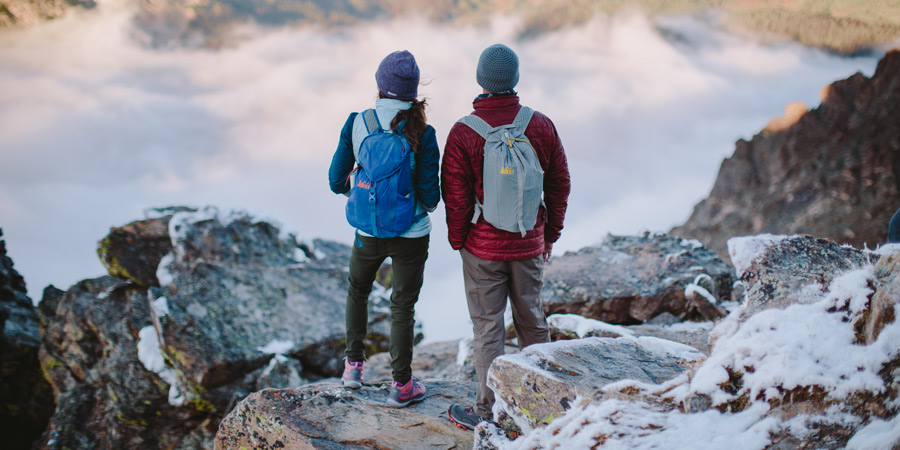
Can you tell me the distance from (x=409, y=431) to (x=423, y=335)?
27.6ft

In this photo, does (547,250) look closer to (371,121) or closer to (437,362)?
(371,121)

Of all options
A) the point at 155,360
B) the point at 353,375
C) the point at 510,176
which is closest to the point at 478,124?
the point at 510,176

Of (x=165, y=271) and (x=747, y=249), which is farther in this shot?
(x=165, y=271)

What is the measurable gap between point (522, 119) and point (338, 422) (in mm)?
3073

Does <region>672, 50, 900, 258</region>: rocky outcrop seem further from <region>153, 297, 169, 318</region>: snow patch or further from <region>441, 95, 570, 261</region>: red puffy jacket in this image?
<region>441, 95, 570, 261</region>: red puffy jacket

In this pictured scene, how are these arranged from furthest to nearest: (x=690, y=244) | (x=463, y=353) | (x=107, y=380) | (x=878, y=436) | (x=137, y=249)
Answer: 1. (x=137, y=249)
2. (x=107, y=380)
3. (x=690, y=244)
4. (x=463, y=353)
5. (x=878, y=436)

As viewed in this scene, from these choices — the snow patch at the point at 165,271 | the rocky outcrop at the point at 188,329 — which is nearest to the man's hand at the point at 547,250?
the rocky outcrop at the point at 188,329

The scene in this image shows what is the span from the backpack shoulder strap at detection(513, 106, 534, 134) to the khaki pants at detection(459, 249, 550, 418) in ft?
3.54

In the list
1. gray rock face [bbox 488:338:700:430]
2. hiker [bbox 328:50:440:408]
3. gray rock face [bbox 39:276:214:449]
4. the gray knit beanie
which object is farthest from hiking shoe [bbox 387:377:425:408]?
gray rock face [bbox 39:276:214:449]

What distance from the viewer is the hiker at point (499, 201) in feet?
13.9

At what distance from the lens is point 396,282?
187 inches

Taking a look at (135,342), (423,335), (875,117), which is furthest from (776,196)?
(135,342)

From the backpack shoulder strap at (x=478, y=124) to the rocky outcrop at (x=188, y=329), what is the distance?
6937 mm

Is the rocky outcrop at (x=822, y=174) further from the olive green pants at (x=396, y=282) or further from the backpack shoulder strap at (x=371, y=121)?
the backpack shoulder strap at (x=371, y=121)
